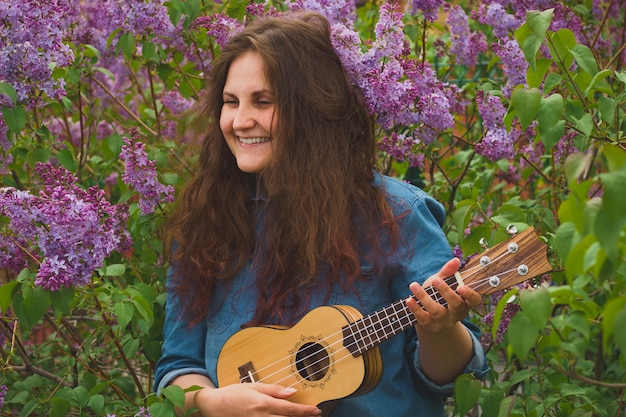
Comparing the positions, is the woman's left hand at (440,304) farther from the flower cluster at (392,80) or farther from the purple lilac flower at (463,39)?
the purple lilac flower at (463,39)

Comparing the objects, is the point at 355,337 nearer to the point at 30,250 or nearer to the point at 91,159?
the point at 30,250

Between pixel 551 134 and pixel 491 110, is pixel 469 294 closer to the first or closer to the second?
pixel 551 134

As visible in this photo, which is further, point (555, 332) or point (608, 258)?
point (555, 332)

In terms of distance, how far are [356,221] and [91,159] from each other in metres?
1.53

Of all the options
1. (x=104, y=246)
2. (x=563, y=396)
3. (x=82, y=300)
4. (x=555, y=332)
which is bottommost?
(x=563, y=396)

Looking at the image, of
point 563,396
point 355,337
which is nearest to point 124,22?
point 355,337

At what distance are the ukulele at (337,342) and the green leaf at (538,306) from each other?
541 millimetres

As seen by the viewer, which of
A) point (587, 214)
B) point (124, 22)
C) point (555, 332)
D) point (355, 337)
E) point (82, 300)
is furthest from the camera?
point (124, 22)

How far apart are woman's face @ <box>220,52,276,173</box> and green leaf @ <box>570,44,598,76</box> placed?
79 centimetres

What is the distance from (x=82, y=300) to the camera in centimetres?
254

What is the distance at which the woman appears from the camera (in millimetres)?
2438

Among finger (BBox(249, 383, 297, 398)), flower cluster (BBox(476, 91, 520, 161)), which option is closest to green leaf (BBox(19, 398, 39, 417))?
finger (BBox(249, 383, 297, 398))

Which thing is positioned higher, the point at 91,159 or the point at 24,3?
the point at 24,3

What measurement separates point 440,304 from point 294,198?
0.59 metres
